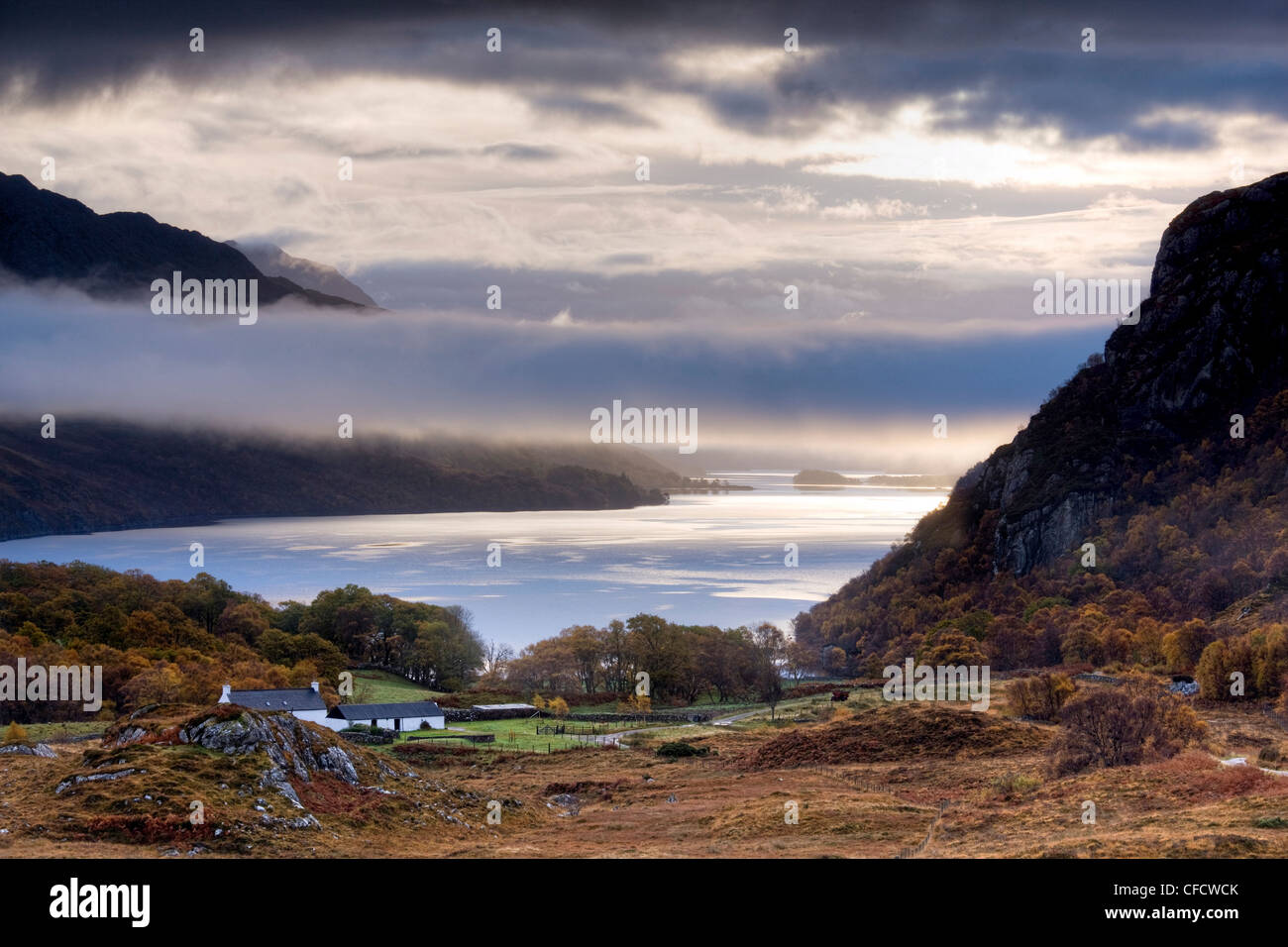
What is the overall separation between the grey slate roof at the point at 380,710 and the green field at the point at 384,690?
9590 mm

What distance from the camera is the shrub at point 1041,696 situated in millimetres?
52031

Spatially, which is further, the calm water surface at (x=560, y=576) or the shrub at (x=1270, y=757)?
the calm water surface at (x=560, y=576)

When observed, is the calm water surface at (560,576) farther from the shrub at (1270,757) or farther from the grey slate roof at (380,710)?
the shrub at (1270,757)

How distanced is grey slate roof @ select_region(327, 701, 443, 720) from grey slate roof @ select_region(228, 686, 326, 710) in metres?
1.23

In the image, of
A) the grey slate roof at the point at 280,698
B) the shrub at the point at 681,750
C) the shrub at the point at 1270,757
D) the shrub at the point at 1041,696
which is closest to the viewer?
the shrub at the point at 1270,757

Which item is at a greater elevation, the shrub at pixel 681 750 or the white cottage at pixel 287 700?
the white cottage at pixel 287 700

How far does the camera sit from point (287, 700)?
59.6 meters

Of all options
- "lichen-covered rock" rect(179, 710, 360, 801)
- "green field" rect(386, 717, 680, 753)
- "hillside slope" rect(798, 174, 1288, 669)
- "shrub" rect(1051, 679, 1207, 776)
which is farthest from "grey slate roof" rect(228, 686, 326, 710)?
"hillside slope" rect(798, 174, 1288, 669)

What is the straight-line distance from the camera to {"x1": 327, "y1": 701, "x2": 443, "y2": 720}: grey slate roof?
60.7 meters

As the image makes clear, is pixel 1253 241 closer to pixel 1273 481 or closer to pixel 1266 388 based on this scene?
pixel 1266 388

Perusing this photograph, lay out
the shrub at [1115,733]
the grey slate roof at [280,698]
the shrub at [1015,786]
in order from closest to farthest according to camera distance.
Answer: the shrub at [1015,786] → the shrub at [1115,733] → the grey slate roof at [280,698]

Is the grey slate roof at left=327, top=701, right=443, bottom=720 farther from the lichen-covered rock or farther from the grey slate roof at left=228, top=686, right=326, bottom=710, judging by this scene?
the lichen-covered rock

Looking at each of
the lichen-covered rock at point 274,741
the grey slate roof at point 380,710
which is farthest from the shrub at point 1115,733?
the grey slate roof at point 380,710

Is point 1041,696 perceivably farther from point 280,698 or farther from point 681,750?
point 280,698
